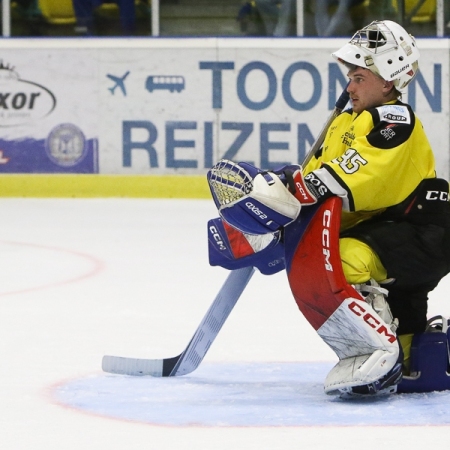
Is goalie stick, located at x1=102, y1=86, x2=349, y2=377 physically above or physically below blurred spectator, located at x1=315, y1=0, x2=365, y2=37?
below

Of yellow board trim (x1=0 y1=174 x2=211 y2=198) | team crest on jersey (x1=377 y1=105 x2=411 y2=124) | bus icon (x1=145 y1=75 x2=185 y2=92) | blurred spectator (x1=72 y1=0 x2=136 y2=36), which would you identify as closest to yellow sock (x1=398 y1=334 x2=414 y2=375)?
team crest on jersey (x1=377 y1=105 x2=411 y2=124)

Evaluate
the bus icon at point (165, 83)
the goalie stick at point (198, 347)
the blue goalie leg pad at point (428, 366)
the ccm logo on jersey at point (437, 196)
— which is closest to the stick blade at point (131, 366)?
the goalie stick at point (198, 347)

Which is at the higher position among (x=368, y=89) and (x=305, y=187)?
(x=368, y=89)

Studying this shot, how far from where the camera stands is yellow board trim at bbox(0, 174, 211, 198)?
22.6ft

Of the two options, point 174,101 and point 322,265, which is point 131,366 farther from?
point 174,101

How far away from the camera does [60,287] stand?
3984 millimetres

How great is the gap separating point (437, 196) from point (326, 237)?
31 centimetres

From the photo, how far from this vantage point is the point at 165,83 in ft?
23.2

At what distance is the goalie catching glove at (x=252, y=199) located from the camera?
232cm

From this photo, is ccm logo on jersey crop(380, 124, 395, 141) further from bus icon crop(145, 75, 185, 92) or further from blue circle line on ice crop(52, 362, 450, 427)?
bus icon crop(145, 75, 185, 92)

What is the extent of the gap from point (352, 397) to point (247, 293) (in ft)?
4.85

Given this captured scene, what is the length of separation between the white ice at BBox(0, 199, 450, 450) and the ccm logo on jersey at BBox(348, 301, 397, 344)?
0.15 meters

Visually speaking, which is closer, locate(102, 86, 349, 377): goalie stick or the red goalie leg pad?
the red goalie leg pad

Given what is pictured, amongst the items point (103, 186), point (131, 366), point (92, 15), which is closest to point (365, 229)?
point (131, 366)
